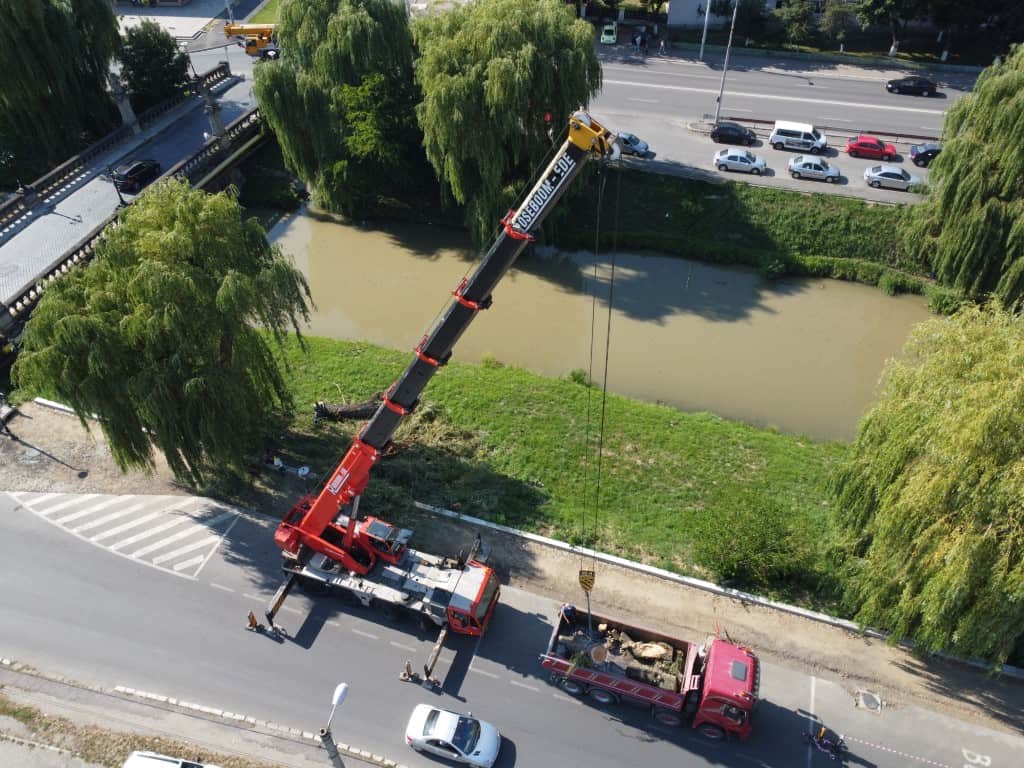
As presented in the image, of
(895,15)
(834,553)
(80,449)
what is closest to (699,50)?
(895,15)

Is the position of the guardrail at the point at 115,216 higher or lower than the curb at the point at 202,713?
higher

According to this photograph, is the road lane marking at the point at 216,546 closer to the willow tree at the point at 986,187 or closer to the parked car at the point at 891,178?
the willow tree at the point at 986,187

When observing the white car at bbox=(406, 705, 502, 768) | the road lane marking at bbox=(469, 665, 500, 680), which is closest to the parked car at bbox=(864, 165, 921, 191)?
the road lane marking at bbox=(469, 665, 500, 680)

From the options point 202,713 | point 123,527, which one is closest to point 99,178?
point 123,527

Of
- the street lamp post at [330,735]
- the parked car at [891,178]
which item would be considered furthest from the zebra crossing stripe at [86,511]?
the parked car at [891,178]

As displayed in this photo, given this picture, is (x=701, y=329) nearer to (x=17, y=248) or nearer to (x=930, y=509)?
(x=930, y=509)

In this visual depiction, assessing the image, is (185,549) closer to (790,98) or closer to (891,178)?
(891,178)

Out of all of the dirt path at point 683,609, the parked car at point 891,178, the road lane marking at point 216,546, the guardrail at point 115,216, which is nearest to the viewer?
the dirt path at point 683,609
